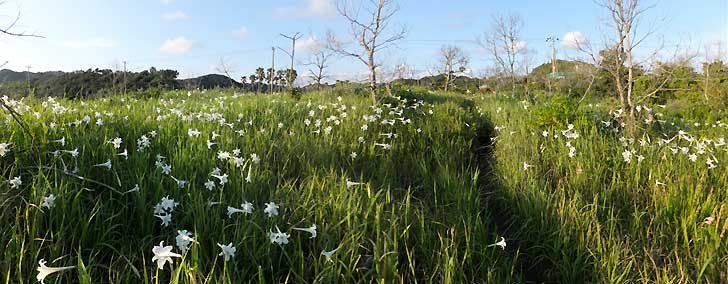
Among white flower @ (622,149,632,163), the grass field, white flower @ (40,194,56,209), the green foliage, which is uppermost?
the green foliage

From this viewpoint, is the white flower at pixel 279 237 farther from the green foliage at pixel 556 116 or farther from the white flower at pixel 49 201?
the green foliage at pixel 556 116

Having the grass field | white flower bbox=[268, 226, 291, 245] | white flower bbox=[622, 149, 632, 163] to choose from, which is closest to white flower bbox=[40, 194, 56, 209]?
the grass field

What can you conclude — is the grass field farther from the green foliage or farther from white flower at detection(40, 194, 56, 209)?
the green foliage

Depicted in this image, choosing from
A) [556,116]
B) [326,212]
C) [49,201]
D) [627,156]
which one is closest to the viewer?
[49,201]

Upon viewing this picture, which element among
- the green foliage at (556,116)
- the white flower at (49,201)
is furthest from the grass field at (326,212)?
the green foliage at (556,116)

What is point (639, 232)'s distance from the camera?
3020 mm

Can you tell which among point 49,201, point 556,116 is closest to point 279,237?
point 49,201

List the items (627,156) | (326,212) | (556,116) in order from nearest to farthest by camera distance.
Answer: (326,212) → (627,156) → (556,116)

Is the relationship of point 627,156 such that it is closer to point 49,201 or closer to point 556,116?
point 556,116

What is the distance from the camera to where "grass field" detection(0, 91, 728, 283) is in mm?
2064

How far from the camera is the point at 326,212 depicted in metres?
2.64

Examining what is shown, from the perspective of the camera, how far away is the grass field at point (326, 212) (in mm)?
2064

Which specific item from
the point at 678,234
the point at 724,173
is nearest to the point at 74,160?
the point at 678,234

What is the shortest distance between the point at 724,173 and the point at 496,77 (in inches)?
1033
